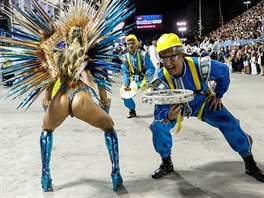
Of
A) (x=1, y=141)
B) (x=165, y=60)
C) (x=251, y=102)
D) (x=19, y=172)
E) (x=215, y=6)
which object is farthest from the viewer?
(x=215, y=6)

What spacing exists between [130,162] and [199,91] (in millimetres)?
1308

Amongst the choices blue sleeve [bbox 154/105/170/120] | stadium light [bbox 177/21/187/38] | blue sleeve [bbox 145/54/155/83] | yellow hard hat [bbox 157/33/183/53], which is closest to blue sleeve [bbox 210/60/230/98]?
yellow hard hat [bbox 157/33/183/53]

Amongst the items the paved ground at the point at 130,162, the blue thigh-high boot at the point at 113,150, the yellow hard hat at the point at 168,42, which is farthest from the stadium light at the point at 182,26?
the blue thigh-high boot at the point at 113,150

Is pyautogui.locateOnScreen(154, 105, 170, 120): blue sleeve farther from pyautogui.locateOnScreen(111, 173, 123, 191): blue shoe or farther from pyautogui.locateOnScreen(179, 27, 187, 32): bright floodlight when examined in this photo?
pyautogui.locateOnScreen(179, 27, 187, 32): bright floodlight

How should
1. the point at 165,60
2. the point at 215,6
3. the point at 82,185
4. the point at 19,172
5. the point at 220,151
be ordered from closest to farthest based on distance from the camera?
the point at 165,60
the point at 82,185
the point at 19,172
the point at 220,151
the point at 215,6

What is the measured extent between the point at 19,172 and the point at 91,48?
176cm

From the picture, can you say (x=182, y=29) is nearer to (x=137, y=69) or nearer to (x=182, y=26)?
(x=182, y=26)

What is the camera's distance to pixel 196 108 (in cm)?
380

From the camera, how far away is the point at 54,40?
11.2ft

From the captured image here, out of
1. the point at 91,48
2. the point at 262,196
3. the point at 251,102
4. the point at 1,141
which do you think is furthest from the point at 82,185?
the point at 251,102

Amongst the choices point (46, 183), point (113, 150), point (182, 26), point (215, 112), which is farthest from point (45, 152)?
point (182, 26)

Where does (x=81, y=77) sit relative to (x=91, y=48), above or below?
below

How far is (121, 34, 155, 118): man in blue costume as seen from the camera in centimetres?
698

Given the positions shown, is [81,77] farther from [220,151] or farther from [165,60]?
[220,151]
